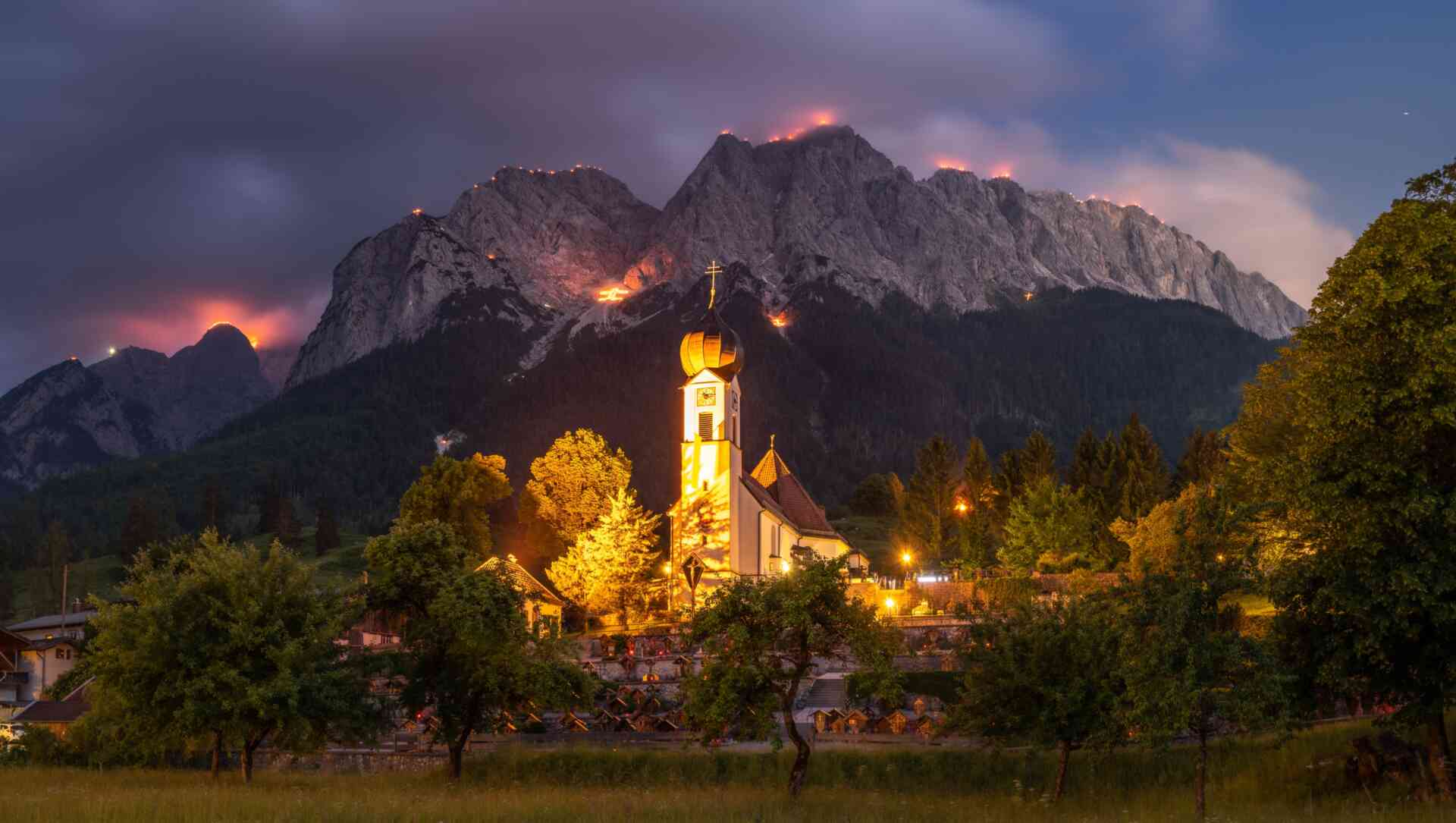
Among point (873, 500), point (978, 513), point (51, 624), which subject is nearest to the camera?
point (51, 624)

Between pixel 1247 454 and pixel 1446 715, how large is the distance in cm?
1795

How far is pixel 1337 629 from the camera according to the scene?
27297mm

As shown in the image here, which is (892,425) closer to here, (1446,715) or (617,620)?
(617,620)

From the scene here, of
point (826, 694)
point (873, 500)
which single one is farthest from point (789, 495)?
→ point (873, 500)

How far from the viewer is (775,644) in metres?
32.2

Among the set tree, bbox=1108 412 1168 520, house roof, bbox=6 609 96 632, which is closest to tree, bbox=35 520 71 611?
house roof, bbox=6 609 96 632

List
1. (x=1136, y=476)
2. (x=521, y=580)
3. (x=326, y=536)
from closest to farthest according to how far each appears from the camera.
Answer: (x=521, y=580)
(x=1136, y=476)
(x=326, y=536)

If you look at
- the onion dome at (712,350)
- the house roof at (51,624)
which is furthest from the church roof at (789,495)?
the house roof at (51,624)

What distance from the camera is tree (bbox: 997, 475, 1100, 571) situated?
221 feet

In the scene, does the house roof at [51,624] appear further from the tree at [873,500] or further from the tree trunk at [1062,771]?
the tree at [873,500]

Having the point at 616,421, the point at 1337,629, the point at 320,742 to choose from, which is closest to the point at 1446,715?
the point at 1337,629

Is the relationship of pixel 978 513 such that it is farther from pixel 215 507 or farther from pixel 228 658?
pixel 215 507

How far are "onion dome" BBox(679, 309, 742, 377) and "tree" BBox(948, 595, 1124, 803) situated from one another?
4795 centimetres

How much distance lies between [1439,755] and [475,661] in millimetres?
24478
